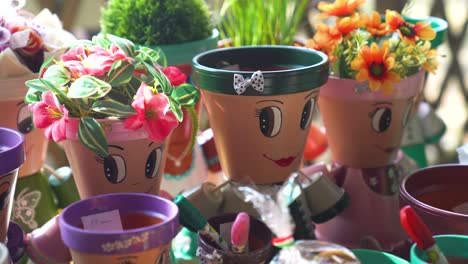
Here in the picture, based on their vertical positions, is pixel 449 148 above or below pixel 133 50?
below

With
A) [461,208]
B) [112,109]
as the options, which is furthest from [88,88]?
[461,208]

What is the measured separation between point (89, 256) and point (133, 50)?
225 millimetres

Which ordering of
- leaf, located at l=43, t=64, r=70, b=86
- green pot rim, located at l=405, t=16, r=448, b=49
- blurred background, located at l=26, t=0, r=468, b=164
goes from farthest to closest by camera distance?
1. blurred background, located at l=26, t=0, r=468, b=164
2. green pot rim, located at l=405, t=16, r=448, b=49
3. leaf, located at l=43, t=64, r=70, b=86

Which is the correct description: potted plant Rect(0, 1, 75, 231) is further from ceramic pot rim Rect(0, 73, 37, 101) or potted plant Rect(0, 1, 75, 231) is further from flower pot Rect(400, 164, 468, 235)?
flower pot Rect(400, 164, 468, 235)

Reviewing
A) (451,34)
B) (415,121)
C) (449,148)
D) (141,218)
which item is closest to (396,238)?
(415,121)

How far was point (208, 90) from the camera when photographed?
702 millimetres

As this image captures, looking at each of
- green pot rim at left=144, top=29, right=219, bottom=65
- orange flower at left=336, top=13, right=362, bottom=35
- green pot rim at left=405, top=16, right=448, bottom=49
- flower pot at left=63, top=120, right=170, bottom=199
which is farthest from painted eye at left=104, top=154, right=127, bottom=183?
green pot rim at left=405, top=16, right=448, bottom=49

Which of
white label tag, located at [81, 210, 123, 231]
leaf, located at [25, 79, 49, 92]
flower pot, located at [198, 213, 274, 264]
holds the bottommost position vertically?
flower pot, located at [198, 213, 274, 264]

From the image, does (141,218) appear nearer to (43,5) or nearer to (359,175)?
(359,175)

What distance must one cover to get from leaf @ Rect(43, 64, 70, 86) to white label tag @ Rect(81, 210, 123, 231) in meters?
0.13

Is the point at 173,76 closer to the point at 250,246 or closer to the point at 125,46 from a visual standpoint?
the point at 125,46

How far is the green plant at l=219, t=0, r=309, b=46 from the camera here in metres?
→ 0.94

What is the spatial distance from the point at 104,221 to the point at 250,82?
20 cm

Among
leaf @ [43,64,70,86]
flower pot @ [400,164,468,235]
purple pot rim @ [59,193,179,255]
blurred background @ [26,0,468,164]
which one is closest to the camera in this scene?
purple pot rim @ [59,193,179,255]
